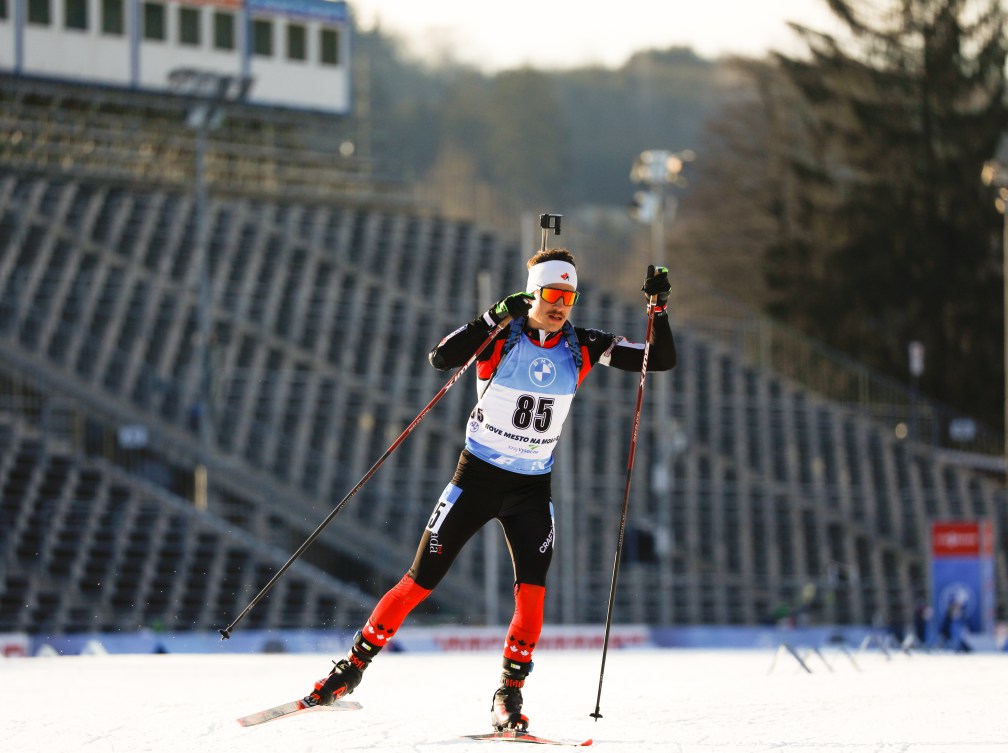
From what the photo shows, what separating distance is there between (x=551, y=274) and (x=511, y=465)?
956mm

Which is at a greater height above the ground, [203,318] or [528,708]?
[203,318]

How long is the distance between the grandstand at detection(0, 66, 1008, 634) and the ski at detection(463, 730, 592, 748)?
1516cm

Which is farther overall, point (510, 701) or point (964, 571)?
point (964, 571)

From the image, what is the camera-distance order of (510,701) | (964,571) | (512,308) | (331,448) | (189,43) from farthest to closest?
(189,43) < (331,448) < (964,571) < (512,308) < (510,701)

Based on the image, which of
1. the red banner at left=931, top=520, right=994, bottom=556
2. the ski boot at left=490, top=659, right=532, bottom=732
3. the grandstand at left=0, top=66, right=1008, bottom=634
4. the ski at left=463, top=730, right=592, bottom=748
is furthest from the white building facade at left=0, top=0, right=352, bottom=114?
the ski at left=463, top=730, right=592, bottom=748

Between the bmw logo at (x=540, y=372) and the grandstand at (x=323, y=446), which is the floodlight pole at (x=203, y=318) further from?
the bmw logo at (x=540, y=372)

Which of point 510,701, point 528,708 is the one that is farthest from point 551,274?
point 528,708

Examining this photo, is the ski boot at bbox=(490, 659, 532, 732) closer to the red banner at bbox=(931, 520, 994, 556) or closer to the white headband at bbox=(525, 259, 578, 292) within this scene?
the white headband at bbox=(525, 259, 578, 292)

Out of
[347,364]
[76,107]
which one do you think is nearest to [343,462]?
[347,364]

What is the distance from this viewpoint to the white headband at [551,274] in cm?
823

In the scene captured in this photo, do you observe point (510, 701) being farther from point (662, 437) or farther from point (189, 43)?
point (189, 43)

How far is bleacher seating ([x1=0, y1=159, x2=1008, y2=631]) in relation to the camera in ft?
77.8

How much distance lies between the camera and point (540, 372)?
812 cm

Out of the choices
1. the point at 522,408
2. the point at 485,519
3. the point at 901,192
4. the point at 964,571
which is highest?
the point at 901,192
